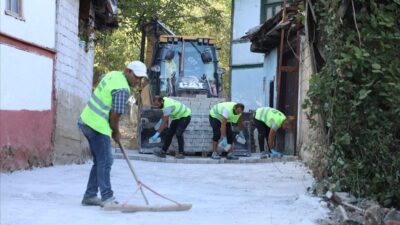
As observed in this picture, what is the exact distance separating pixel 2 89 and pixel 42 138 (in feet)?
5.44

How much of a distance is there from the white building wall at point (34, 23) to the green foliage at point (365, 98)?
4.47 m

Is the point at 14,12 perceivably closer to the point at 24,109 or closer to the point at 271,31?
the point at 24,109

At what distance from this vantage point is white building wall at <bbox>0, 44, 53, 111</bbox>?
8.50 meters

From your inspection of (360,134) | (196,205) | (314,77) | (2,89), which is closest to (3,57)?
(2,89)

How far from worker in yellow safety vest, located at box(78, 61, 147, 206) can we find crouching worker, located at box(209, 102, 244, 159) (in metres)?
6.81

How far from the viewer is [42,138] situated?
991 cm

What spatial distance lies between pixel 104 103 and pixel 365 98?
9.19 ft

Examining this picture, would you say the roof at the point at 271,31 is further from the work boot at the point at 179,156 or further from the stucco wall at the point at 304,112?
the work boot at the point at 179,156

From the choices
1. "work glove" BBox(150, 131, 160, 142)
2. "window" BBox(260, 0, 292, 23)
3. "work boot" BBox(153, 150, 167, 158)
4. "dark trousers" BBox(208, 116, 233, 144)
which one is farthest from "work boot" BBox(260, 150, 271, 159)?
"window" BBox(260, 0, 292, 23)

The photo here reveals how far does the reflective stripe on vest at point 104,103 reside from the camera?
20.5ft

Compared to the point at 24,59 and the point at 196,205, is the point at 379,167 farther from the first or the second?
the point at 24,59

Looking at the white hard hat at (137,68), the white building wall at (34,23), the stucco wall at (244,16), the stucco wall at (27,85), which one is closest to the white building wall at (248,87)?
the stucco wall at (244,16)

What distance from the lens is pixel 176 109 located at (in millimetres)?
13203

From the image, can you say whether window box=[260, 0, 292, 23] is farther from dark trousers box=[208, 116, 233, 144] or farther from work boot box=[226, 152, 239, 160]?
work boot box=[226, 152, 239, 160]
